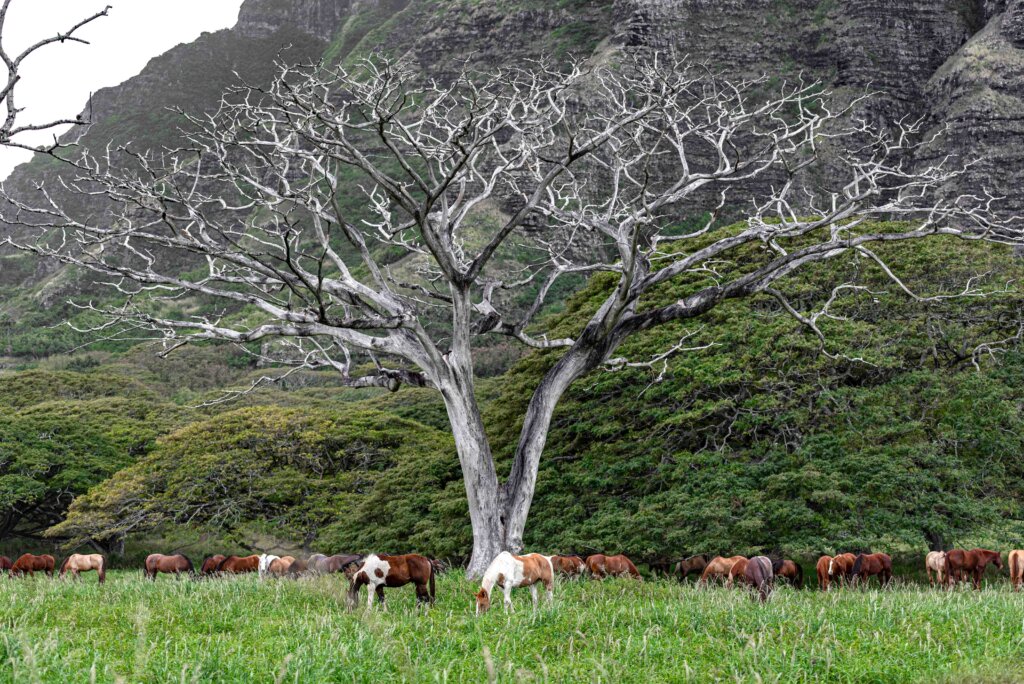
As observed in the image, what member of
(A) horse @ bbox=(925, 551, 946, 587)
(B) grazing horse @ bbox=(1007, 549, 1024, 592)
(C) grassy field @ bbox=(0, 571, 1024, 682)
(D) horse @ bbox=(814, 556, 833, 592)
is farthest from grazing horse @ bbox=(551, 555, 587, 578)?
(B) grazing horse @ bbox=(1007, 549, 1024, 592)

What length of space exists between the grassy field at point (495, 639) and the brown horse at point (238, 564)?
6.63m

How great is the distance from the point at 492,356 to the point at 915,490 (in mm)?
42436

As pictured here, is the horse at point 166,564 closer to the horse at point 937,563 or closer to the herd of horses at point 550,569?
the herd of horses at point 550,569

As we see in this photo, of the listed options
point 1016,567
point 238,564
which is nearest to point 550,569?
point 1016,567

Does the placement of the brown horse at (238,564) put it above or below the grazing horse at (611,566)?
above

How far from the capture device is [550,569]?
8031 mm

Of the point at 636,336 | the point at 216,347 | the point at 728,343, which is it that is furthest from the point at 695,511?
the point at 216,347

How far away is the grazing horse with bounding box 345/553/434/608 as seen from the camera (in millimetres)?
7559

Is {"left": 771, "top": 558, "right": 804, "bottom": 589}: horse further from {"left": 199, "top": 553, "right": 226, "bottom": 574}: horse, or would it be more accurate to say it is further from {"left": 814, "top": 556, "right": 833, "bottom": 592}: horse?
{"left": 199, "top": 553, "right": 226, "bottom": 574}: horse

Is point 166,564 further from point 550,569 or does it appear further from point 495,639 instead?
point 495,639

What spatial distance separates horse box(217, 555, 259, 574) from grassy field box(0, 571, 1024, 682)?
6626mm

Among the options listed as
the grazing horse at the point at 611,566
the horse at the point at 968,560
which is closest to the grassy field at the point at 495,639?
the horse at the point at 968,560

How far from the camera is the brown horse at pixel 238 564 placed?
14873 millimetres

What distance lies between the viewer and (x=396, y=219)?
83188 millimetres
